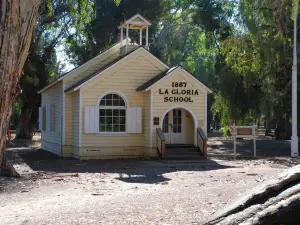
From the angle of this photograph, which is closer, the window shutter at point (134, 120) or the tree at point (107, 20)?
the window shutter at point (134, 120)

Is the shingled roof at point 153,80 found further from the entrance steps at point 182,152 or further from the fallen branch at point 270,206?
the fallen branch at point 270,206

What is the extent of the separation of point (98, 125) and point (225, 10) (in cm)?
2031

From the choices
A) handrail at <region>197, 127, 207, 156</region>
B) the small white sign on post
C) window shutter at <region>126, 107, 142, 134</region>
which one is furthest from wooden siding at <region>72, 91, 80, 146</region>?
the small white sign on post

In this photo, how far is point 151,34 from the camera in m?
39.5

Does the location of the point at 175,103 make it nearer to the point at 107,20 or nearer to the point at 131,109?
the point at 131,109

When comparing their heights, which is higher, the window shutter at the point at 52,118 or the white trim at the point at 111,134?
the window shutter at the point at 52,118

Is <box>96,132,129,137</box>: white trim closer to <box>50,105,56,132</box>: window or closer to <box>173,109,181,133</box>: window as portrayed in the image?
<box>173,109,181,133</box>: window

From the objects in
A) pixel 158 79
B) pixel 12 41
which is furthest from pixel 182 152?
pixel 12 41

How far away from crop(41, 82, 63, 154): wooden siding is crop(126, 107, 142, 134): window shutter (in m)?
3.60

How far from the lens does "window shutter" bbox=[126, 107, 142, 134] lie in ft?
66.0

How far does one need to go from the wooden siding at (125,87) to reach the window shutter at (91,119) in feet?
0.72

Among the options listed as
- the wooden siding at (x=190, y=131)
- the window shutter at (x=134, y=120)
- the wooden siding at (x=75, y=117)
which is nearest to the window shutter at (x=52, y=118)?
the wooden siding at (x=75, y=117)

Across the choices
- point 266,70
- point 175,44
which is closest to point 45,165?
point 266,70

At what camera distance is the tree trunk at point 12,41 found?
24.6ft
